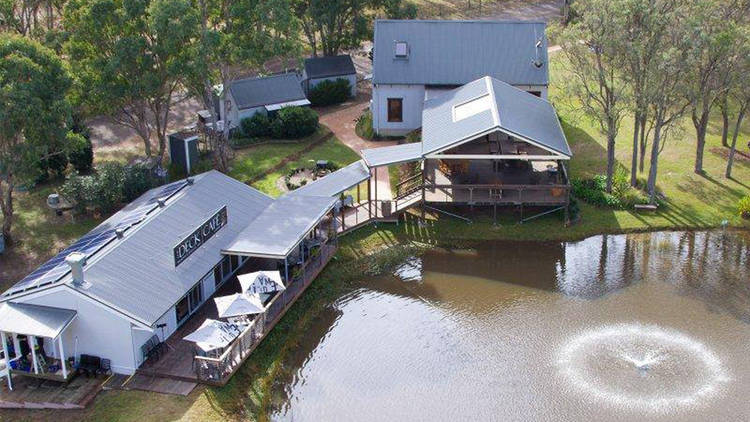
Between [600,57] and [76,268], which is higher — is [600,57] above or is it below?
above

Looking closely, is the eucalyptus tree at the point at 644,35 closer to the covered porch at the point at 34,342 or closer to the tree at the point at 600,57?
the tree at the point at 600,57

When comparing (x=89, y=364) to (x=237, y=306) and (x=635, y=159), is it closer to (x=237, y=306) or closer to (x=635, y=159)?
(x=237, y=306)

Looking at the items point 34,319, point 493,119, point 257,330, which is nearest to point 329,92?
point 493,119

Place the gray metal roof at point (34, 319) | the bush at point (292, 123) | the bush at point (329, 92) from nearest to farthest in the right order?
the gray metal roof at point (34, 319), the bush at point (292, 123), the bush at point (329, 92)

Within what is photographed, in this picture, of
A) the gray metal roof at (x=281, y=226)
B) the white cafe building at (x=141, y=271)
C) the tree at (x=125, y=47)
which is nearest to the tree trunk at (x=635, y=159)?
the gray metal roof at (x=281, y=226)

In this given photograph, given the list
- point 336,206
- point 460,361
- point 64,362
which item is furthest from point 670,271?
point 64,362

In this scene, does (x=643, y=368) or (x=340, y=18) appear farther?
(x=340, y=18)

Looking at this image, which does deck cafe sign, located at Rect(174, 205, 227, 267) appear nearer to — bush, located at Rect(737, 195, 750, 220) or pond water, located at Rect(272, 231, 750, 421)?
pond water, located at Rect(272, 231, 750, 421)

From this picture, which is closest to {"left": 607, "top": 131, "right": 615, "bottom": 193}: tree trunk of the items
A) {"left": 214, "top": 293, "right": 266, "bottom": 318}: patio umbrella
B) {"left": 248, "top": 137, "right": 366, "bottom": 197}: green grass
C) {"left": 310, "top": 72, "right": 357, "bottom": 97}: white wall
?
{"left": 248, "top": 137, "right": 366, "bottom": 197}: green grass
